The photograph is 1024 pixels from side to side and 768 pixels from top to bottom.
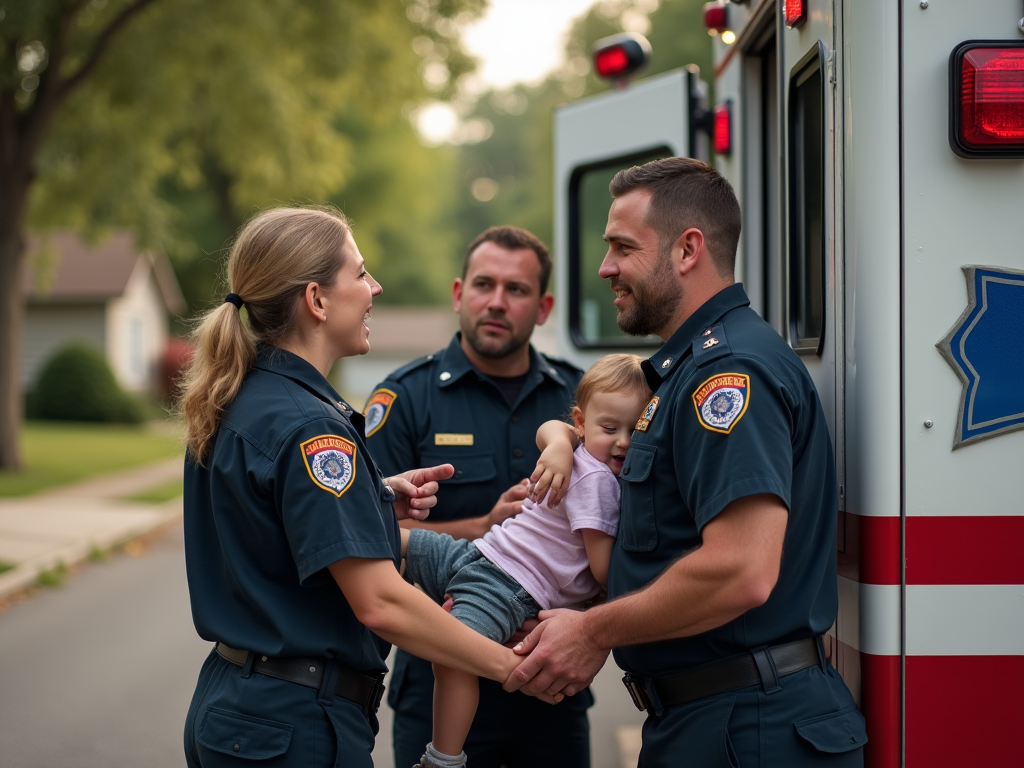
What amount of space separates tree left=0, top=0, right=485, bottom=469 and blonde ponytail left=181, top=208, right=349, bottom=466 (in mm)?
11530

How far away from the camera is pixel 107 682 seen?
625cm

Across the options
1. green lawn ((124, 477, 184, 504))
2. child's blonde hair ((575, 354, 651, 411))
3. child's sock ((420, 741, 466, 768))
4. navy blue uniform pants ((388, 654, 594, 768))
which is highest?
child's blonde hair ((575, 354, 651, 411))

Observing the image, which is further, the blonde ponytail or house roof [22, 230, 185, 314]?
house roof [22, 230, 185, 314]

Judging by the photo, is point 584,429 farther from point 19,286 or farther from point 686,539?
point 19,286

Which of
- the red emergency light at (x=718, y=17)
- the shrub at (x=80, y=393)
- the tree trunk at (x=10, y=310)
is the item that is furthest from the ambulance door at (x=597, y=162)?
the shrub at (x=80, y=393)

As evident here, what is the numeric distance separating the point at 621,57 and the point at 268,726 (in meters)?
3.26

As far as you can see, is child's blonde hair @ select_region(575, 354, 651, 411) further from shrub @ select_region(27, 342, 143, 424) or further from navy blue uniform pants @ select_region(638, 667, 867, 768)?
shrub @ select_region(27, 342, 143, 424)

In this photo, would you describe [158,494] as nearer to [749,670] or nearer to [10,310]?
[10,310]

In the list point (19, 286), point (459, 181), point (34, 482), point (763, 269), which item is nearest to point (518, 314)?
point (763, 269)

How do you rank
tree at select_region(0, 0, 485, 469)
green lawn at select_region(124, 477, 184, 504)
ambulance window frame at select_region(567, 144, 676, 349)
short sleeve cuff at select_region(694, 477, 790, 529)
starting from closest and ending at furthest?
short sleeve cuff at select_region(694, 477, 790, 529)
ambulance window frame at select_region(567, 144, 676, 349)
green lawn at select_region(124, 477, 184, 504)
tree at select_region(0, 0, 485, 469)

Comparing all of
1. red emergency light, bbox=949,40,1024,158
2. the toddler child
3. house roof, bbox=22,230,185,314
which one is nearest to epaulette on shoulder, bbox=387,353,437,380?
the toddler child

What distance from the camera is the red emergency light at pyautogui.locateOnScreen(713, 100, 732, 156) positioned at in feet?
11.9

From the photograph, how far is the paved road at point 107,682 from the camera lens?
520 cm

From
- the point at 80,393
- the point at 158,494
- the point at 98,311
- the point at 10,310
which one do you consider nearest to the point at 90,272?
the point at 98,311
